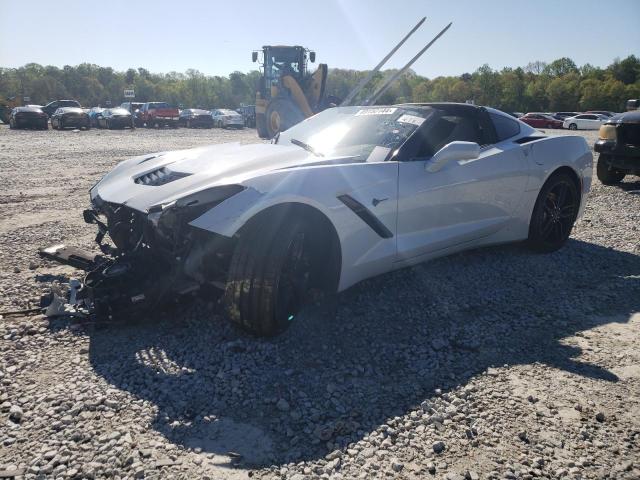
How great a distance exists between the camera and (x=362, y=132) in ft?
12.5

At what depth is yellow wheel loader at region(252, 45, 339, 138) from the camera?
1667cm

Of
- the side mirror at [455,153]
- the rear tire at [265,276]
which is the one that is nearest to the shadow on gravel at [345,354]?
the rear tire at [265,276]

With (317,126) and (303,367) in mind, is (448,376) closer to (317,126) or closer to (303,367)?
(303,367)

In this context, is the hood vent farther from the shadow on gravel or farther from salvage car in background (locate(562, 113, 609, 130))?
salvage car in background (locate(562, 113, 609, 130))

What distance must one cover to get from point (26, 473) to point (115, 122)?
2879 cm

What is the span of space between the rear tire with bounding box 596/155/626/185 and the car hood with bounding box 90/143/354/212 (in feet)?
23.6

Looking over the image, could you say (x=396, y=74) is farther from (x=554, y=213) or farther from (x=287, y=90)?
(x=287, y=90)

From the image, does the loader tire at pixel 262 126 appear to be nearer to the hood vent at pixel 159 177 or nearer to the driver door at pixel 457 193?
the driver door at pixel 457 193


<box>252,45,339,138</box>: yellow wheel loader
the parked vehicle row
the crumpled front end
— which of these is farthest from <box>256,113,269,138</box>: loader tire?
the parked vehicle row

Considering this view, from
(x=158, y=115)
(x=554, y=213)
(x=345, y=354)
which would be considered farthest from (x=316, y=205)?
(x=158, y=115)

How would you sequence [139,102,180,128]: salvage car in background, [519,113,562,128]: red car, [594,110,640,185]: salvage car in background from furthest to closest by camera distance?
[519,113,562,128]: red car → [139,102,180,128]: salvage car in background → [594,110,640,185]: salvage car in background

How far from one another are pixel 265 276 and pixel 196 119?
32.5 meters

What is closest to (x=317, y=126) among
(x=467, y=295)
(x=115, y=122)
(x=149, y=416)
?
(x=467, y=295)

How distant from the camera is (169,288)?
9.11 ft
